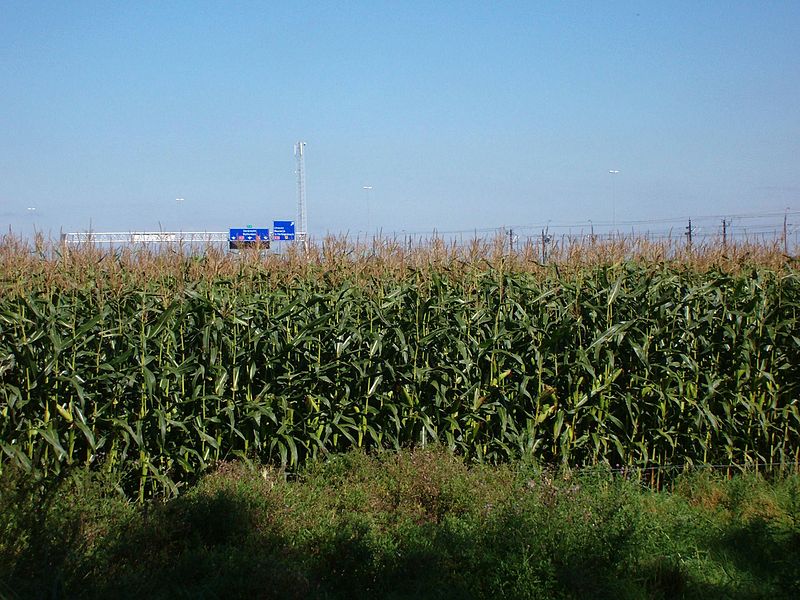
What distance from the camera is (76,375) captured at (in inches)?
265

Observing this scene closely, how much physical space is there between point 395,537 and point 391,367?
2.14 metres

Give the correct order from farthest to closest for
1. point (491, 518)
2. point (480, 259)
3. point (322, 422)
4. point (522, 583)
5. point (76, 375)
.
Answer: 1. point (480, 259)
2. point (322, 422)
3. point (76, 375)
4. point (491, 518)
5. point (522, 583)

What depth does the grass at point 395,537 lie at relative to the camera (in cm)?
440

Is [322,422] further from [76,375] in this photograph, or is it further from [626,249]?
[626,249]

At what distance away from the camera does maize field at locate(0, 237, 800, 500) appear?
22.5 ft

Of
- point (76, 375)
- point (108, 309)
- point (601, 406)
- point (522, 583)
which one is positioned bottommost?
point (522, 583)

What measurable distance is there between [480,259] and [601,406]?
7.02ft

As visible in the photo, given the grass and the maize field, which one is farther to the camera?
the maize field

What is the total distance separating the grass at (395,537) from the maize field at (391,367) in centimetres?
70

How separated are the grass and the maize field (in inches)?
27.4

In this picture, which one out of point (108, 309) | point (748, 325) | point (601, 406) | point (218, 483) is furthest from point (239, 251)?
point (748, 325)

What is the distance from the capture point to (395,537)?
5395 millimetres

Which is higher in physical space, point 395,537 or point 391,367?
point 391,367

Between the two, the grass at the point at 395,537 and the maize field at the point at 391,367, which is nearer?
the grass at the point at 395,537
